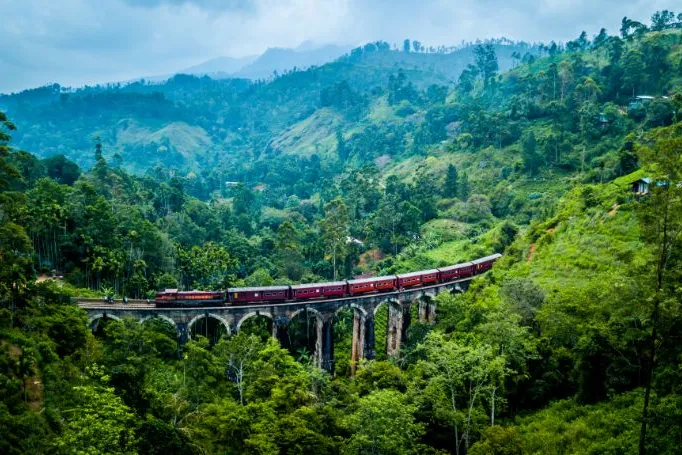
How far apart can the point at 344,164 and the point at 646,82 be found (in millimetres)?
70780

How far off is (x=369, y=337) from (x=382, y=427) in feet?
77.8

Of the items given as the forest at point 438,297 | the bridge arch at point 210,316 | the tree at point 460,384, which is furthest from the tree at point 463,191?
the tree at point 460,384

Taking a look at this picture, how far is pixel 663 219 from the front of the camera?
1667 centimetres

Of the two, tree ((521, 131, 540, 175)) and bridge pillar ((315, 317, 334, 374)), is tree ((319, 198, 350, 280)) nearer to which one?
bridge pillar ((315, 317, 334, 374))

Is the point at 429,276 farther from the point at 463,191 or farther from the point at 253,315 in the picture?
the point at 463,191

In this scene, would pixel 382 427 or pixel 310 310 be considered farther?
pixel 310 310

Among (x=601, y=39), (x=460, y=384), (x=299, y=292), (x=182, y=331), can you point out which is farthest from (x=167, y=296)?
(x=601, y=39)

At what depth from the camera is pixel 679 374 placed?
17422 millimetres

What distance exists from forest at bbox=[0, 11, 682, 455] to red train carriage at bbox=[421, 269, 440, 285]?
17.4 feet

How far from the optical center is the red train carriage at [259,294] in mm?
42125

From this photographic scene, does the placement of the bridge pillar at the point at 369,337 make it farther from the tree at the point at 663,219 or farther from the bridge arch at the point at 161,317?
the tree at the point at 663,219

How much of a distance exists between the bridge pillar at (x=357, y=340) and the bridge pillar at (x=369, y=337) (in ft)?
0.87

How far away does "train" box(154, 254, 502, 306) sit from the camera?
4150cm

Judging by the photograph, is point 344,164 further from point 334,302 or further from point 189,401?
point 189,401
